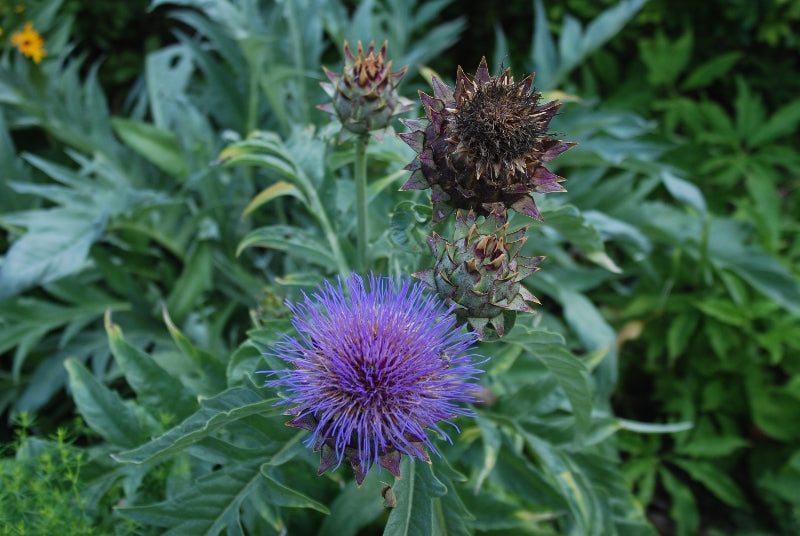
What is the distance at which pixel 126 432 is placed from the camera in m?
1.22

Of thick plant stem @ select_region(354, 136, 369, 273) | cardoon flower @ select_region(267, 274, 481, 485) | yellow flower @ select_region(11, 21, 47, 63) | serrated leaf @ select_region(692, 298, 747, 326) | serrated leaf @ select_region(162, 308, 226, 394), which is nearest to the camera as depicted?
cardoon flower @ select_region(267, 274, 481, 485)

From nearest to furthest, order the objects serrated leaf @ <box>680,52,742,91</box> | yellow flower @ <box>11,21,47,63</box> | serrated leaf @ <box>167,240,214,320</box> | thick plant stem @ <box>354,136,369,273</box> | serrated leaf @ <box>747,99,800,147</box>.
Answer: thick plant stem @ <box>354,136,369,273</box>, serrated leaf @ <box>167,240,214,320</box>, yellow flower @ <box>11,21,47,63</box>, serrated leaf @ <box>747,99,800,147</box>, serrated leaf @ <box>680,52,742,91</box>

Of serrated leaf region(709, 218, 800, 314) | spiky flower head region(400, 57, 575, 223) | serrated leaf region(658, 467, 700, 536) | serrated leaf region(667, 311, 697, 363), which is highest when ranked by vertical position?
serrated leaf region(709, 218, 800, 314)

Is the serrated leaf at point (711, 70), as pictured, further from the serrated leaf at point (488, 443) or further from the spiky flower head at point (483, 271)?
the spiky flower head at point (483, 271)

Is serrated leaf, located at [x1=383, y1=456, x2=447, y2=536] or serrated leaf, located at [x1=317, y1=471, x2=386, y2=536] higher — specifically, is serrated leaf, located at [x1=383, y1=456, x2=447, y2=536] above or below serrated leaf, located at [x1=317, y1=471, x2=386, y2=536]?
below

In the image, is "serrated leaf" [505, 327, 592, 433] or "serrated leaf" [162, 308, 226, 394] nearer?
"serrated leaf" [505, 327, 592, 433]

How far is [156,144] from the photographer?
187 centimetres

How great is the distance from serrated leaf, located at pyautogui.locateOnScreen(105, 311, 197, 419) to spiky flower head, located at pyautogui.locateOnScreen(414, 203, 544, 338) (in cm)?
51

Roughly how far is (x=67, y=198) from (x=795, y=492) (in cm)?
181

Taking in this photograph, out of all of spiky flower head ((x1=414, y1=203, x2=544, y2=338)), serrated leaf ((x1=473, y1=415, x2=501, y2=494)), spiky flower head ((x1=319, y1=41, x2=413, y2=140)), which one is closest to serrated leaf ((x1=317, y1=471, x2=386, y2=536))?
serrated leaf ((x1=473, y1=415, x2=501, y2=494))

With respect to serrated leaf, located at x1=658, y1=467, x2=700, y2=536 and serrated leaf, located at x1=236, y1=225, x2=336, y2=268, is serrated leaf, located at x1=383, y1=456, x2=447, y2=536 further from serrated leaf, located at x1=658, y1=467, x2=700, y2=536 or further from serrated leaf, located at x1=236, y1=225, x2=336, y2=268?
serrated leaf, located at x1=658, y1=467, x2=700, y2=536

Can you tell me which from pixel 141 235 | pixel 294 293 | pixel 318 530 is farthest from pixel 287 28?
pixel 318 530

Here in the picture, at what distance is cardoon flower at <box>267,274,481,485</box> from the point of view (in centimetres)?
89

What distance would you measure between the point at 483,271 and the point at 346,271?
389mm
